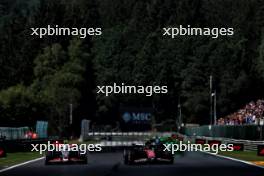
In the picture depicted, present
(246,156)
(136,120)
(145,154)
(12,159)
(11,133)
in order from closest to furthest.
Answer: (145,154) → (12,159) → (246,156) → (11,133) → (136,120)

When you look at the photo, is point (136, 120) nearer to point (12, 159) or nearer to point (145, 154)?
point (12, 159)

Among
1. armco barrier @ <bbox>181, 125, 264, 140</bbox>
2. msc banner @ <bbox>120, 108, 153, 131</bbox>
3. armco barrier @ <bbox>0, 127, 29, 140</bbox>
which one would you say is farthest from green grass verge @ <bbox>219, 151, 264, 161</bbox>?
msc banner @ <bbox>120, 108, 153, 131</bbox>

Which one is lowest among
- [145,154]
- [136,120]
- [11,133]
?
[145,154]

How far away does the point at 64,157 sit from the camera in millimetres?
34688

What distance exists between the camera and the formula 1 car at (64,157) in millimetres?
34562

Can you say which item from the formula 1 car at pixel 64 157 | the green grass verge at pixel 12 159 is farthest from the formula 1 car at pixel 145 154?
the green grass verge at pixel 12 159

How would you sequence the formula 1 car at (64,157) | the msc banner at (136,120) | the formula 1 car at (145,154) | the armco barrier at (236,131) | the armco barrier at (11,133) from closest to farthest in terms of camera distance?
the formula 1 car at (145,154), the formula 1 car at (64,157), the armco barrier at (11,133), the armco barrier at (236,131), the msc banner at (136,120)

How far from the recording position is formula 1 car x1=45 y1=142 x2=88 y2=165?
34562 millimetres

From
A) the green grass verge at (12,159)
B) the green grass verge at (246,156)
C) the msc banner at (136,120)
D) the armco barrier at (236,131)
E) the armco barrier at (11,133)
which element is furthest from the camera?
the msc banner at (136,120)

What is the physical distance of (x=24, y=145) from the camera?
53.8 m

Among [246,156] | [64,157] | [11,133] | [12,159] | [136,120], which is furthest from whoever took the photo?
[136,120]

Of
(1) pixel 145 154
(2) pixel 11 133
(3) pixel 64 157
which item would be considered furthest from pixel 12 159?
(2) pixel 11 133

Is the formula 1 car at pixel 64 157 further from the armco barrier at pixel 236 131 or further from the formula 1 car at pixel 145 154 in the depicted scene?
the armco barrier at pixel 236 131

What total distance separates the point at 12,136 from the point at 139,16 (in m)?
106
